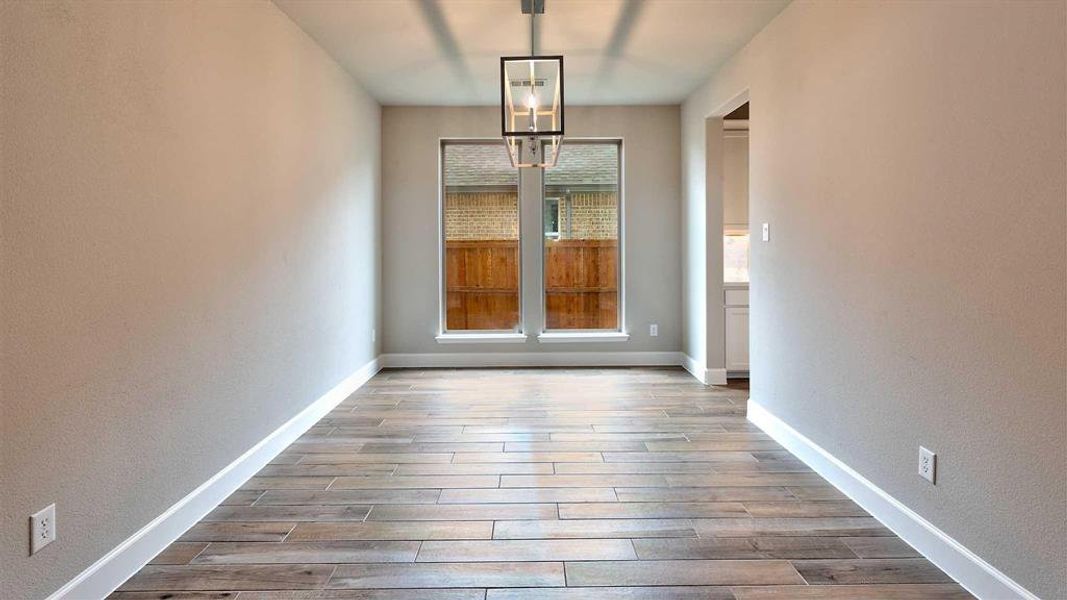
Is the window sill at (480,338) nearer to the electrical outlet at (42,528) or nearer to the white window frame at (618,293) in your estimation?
the white window frame at (618,293)

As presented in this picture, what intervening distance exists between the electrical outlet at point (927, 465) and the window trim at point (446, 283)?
154 inches

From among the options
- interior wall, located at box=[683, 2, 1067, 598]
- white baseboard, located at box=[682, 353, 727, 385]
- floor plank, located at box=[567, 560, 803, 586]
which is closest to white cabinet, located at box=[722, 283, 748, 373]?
white baseboard, located at box=[682, 353, 727, 385]

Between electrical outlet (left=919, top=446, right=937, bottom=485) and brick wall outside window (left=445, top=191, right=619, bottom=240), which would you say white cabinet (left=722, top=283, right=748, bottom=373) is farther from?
electrical outlet (left=919, top=446, right=937, bottom=485)

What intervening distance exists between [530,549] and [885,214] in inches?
76.1

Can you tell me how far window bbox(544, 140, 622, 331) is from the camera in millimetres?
5750

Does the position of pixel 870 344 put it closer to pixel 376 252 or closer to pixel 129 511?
pixel 129 511

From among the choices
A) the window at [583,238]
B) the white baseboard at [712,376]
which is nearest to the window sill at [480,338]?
the window at [583,238]

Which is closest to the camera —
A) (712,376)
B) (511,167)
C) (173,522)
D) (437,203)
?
(173,522)

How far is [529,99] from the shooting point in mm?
3029

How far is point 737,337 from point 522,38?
9.94ft

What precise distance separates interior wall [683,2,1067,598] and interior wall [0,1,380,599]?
9.21 ft

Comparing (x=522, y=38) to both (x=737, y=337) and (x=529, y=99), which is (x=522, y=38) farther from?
(x=737, y=337)

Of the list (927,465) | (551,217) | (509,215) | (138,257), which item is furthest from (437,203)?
(927,465)

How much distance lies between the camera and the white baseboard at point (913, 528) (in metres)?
1.76
